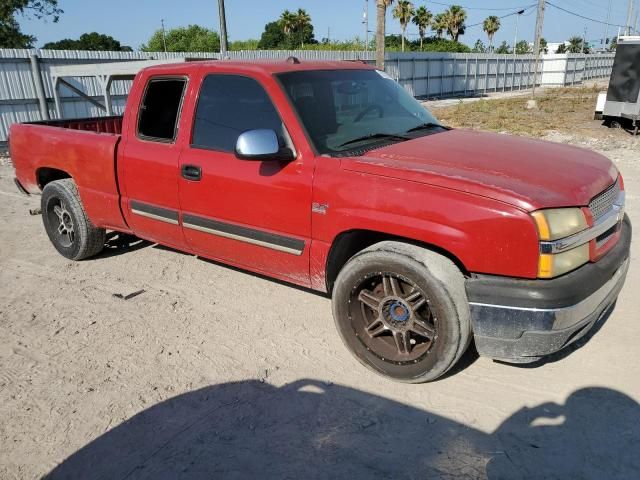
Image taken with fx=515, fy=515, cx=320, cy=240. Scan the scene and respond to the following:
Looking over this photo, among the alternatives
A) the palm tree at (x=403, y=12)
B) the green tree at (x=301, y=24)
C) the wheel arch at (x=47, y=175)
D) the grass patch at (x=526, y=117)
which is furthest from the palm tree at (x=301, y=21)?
the wheel arch at (x=47, y=175)

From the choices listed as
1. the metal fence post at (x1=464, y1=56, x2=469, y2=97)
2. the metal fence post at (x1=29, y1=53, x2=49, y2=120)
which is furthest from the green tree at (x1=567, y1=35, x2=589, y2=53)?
the metal fence post at (x1=29, y1=53, x2=49, y2=120)

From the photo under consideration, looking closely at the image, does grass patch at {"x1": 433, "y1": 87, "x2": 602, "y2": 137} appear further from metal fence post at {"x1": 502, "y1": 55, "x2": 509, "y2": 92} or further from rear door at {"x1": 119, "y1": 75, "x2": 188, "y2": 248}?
metal fence post at {"x1": 502, "y1": 55, "x2": 509, "y2": 92}

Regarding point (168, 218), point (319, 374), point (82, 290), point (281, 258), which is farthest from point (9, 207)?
point (319, 374)

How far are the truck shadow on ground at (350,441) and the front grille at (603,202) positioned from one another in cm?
102

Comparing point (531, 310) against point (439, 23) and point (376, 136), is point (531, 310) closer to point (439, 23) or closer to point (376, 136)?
point (376, 136)

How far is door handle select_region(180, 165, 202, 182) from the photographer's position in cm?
378

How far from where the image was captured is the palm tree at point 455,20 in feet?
204

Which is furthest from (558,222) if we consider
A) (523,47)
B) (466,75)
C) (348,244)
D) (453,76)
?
(523,47)

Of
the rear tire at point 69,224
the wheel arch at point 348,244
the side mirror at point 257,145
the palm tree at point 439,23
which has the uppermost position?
the palm tree at point 439,23

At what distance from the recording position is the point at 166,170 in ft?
13.1

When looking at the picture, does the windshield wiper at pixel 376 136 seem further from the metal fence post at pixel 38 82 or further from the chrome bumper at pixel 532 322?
the metal fence post at pixel 38 82

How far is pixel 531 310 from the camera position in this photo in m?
2.57

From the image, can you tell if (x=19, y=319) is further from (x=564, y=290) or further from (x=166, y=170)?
(x=564, y=290)

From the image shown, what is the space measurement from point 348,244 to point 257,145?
85cm
